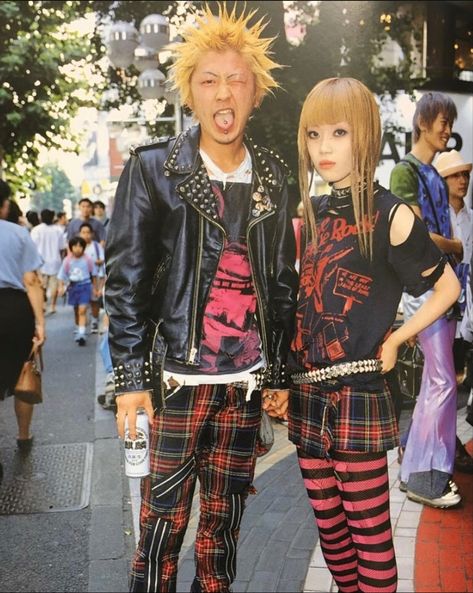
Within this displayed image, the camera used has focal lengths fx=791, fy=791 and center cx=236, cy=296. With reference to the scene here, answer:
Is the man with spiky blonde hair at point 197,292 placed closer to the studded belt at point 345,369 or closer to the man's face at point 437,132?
the studded belt at point 345,369

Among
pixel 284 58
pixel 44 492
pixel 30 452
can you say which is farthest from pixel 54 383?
pixel 284 58

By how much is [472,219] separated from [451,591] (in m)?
2.46

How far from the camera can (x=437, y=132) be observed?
426 centimetres

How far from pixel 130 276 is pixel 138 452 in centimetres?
57

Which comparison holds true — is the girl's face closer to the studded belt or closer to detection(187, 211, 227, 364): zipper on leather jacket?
detection(187, 211, 227, 364): zipper on leather jacket

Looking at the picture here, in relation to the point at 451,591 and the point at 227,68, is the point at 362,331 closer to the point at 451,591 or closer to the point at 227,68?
the point at 227,68

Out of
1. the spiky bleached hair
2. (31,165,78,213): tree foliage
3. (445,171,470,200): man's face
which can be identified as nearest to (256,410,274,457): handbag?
the spiky bleached hair

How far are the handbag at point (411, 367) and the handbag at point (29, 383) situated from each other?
115 inches

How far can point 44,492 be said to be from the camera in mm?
5188

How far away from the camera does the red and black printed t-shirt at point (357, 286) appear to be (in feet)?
8.82

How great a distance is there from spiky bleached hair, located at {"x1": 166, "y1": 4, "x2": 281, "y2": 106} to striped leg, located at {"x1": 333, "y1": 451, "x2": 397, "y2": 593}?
4.46 feet

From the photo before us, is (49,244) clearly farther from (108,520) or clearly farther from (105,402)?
(108,520)

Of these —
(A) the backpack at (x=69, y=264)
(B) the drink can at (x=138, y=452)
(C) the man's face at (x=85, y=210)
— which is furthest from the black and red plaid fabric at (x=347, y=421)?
(C) the man's face at (x=85, y=210)

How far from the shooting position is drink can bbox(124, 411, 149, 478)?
255 centimetres
